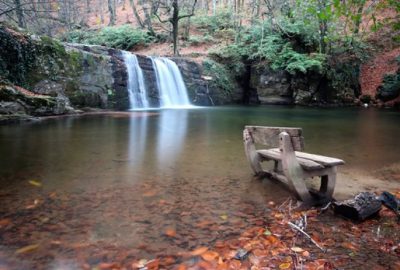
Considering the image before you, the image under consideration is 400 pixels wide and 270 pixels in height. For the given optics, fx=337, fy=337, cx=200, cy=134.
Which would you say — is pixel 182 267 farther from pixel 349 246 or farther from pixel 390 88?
pixel 390 88

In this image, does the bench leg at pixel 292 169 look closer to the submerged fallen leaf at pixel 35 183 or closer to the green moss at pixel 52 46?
the submerged fallen leaf at pixel 35 183

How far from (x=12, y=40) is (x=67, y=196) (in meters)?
11.8

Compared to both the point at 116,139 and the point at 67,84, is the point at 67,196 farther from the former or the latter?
the point at 67,84

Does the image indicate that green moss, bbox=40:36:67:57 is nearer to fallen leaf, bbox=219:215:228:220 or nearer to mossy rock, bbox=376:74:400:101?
fallen leaf, bbox=219:215:228:220

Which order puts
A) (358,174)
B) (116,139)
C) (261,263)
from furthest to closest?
1. (116,139)
2. (358,174)
3. (261,263)

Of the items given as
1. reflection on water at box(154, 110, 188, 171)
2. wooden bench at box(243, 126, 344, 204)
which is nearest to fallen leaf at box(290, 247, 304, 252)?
wooden bench at box(243, 126, 344, 204)

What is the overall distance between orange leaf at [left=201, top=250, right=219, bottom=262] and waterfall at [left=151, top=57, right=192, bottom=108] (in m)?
16.4

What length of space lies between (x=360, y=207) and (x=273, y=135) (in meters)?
1.24

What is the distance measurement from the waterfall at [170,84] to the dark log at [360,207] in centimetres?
1597

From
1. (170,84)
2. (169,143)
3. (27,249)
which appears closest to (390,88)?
(170,84)

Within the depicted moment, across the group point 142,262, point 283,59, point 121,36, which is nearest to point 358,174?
point 142,262

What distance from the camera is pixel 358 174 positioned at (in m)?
5.25

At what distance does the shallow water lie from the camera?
2.99m

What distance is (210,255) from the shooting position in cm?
274
